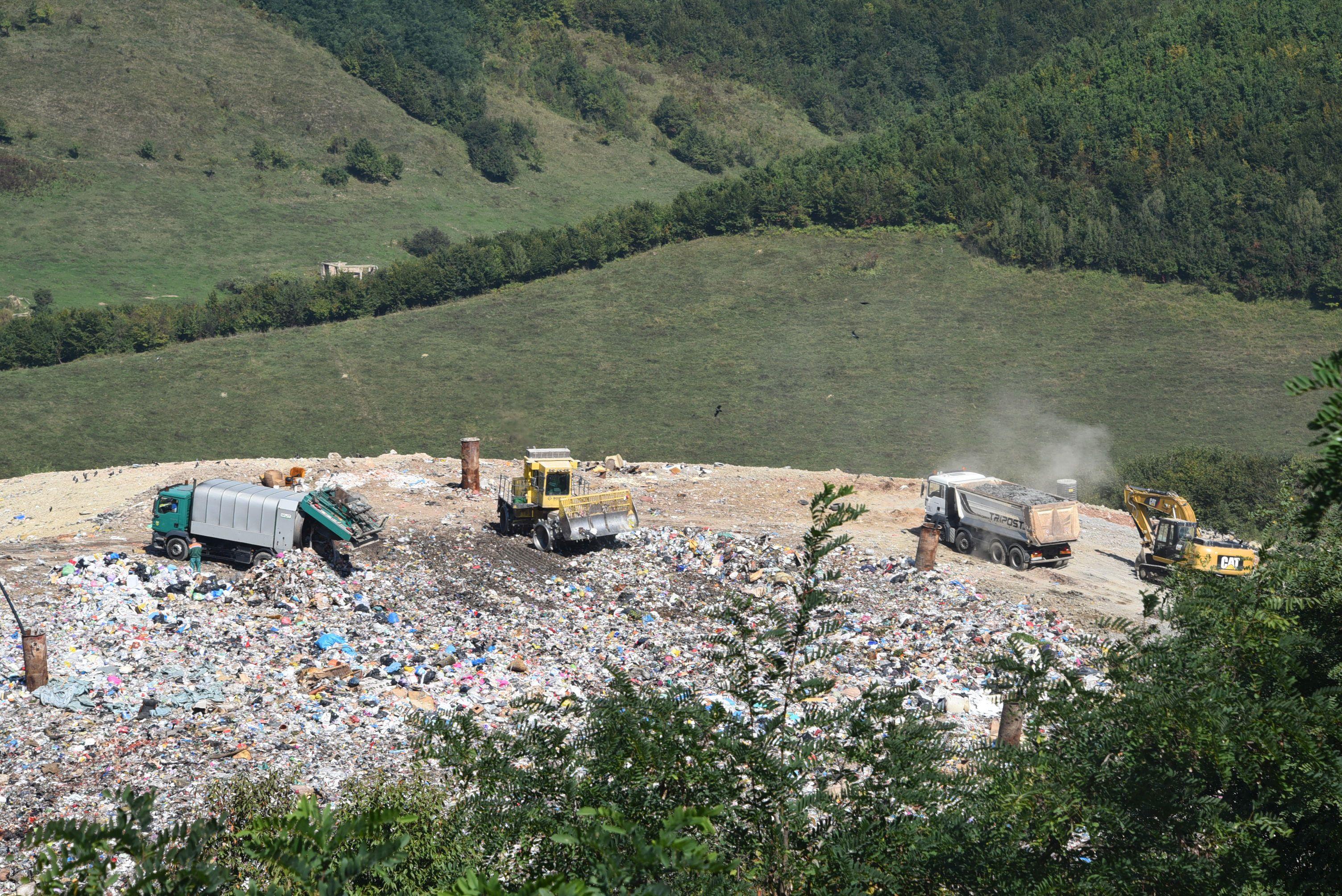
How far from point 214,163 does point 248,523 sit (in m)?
58.1

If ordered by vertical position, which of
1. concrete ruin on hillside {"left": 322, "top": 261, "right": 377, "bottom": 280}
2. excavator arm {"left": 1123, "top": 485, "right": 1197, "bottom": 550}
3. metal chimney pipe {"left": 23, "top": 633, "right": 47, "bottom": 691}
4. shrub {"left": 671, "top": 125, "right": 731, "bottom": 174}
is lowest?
metal chimney pipe {"left": 23, "top": 633, "right": 47, "bottom": 691}

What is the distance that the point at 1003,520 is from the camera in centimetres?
2128

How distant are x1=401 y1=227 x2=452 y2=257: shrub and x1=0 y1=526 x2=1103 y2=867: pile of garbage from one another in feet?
151

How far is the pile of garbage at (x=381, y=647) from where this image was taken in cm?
1244

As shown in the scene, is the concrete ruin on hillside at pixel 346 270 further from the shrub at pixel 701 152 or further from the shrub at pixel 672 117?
the shrub at pixel 672 117

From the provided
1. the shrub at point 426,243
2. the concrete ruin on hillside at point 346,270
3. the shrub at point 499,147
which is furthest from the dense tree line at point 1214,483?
the shrub at point 499,147

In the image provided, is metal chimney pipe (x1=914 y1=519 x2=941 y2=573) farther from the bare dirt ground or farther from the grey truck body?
the grey truck body

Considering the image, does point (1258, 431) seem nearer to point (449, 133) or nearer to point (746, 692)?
point (746, 692)

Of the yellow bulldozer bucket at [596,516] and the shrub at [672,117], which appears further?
the shrub at [672,117]

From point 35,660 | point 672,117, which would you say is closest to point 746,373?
point 35,660

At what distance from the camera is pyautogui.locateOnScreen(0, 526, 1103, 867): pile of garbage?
490 inches

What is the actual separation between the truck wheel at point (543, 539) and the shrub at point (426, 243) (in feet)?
149

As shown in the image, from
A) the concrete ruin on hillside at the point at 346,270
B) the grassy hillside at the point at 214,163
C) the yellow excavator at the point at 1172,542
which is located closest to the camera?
the yellow excavator at the point at 1172,542

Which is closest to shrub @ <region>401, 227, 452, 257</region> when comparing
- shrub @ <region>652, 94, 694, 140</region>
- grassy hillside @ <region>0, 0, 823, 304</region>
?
grassy hillside @ <region>0, 0, 823, 304</region>
